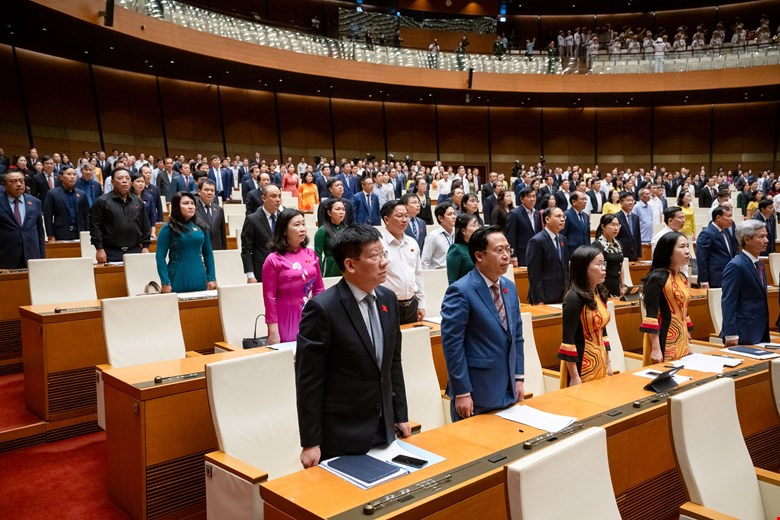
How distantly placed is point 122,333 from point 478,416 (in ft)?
7.31

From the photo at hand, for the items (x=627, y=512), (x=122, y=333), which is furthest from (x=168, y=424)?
(x=627, y=512)

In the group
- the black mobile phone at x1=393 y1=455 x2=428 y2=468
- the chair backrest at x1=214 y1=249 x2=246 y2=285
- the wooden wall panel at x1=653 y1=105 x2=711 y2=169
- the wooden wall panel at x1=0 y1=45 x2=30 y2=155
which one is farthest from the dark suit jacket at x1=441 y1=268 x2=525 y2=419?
the wooden wall panel at x1=653 y1=105 x2=711 y2=169

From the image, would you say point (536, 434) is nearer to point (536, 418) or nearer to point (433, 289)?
point (536, 418)

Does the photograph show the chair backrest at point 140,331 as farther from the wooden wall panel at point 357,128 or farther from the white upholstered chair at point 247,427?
the wooden wall panel at point 357,128

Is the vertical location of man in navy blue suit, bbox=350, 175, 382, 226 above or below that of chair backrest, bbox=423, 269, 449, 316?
above

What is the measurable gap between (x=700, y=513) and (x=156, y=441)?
90.6 inches

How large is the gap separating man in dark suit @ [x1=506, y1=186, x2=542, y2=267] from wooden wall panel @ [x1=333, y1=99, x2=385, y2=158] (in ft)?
49.7

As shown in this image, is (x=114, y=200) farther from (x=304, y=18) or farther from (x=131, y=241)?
(x=304, y=18)

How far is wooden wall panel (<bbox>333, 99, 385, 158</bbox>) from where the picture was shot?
2116 cm

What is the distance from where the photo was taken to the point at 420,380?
10.7 feet

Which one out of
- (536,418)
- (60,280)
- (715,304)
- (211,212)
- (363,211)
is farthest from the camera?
(363,211)

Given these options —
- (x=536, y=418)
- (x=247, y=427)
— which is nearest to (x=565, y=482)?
(x=536, y=418)

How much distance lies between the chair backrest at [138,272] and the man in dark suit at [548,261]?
123 inches

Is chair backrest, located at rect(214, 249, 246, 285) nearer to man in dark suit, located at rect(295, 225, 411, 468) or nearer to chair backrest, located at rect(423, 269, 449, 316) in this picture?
chair backrest, located at rect(423, 269, 449, 316)
